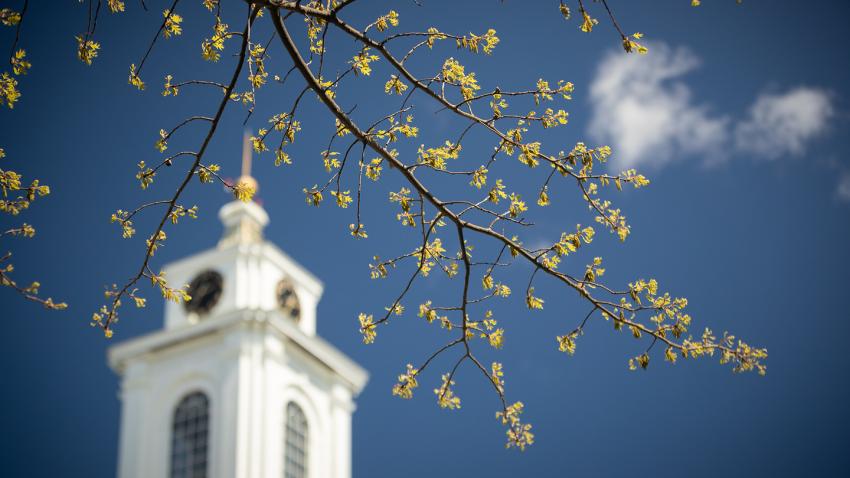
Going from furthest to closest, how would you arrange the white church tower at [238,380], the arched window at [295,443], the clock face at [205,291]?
1. the clock face at [205,291]
2. the arched window at [295,443]
3. the white church tower at [238,380]

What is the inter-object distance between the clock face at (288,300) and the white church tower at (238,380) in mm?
36

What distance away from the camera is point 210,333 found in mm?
34875

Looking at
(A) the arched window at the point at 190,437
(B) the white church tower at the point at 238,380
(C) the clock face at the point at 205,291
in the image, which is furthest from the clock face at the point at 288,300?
(A) the arched window at the point at 190,437

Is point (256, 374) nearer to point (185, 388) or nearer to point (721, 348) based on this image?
point (185, 388)

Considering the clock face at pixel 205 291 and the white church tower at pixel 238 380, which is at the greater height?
the clock face at pixel 205 291

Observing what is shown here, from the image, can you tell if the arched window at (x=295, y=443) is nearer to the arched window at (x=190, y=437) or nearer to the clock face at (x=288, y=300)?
the arched window at (x=190, y=437)

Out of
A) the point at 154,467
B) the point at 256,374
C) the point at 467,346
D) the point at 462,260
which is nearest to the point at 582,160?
the point at 462,260

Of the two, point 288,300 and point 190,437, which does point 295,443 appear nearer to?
point 190,437

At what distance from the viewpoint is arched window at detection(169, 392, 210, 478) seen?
33.4 m

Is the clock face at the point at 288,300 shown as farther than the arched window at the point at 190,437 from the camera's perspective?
Yes

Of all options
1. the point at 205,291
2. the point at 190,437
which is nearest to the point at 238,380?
the point at 190,437

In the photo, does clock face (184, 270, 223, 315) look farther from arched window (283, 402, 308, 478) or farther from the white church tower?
arched window (283, 402, 308, 478)

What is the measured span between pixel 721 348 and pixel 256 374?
28.8 m

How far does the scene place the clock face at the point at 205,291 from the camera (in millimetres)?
36219
